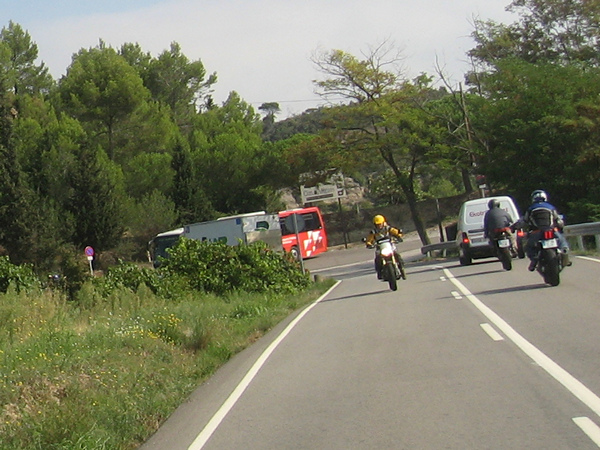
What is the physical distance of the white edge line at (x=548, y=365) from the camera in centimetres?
734

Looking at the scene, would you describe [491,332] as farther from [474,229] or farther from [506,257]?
[474,229]

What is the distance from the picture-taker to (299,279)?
26.0 m

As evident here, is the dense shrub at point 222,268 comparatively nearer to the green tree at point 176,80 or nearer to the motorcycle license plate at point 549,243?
the motorcycle license plate at point 549,243

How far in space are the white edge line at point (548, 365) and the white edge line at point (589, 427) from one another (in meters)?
0.21

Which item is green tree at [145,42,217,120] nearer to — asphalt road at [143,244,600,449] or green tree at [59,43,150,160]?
green tree at [59,43,150,160]

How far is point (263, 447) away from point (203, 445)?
57 centimetres

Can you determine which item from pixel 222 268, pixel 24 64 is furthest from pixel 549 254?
pixel 24 64

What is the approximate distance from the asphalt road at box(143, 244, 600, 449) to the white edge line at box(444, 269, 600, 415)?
0.05 feet

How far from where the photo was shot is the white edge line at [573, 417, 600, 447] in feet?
20.2

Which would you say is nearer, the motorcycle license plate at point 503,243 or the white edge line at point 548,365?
the white edge line at point 548,365

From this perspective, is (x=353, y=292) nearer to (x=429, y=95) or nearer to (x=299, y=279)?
(x=299, y=279)

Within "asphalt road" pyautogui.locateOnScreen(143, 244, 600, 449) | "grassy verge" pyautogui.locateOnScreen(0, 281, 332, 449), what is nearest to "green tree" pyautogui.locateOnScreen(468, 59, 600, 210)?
"grassy verge" pyautogui.locateOnScreen(0, 281, 332, 449)

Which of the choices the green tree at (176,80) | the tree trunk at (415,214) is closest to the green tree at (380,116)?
the tree trunk at (415,214)

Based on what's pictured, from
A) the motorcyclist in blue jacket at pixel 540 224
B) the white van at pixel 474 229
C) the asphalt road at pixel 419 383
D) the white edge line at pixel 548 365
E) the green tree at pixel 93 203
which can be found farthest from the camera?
the green tree at pixel 93 203
